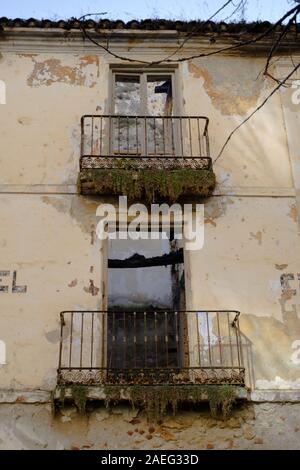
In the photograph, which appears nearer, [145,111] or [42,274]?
[42,274]

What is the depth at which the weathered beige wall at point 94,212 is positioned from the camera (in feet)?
29.5

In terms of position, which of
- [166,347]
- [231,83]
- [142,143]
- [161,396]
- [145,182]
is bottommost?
[161,396]

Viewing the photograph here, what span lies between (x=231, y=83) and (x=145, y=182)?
3.00m

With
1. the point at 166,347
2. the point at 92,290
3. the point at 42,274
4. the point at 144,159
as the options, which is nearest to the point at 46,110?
the point at 144,159

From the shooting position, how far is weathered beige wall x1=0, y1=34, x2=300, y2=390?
8.99 metres

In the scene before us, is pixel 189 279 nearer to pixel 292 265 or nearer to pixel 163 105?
pixel 292 265

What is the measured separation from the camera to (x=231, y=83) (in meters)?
11.4

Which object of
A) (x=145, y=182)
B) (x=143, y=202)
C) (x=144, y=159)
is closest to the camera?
(x=145, y=182)

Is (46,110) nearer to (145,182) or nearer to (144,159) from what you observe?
(144,159)

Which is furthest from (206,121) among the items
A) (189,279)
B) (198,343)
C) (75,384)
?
(75,384)

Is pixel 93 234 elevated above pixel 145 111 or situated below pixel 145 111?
below

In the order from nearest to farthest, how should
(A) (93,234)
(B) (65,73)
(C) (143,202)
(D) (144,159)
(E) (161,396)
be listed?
(E) (161,396)
(A) (93,234)
(C) (143,202)
(D) (144,159)
(B) (65,73)

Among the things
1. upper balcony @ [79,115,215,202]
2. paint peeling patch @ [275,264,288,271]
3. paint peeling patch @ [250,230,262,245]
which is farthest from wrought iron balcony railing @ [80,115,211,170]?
paint peeling patch @ [275,264,288,271]

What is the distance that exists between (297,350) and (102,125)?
5.02 m
